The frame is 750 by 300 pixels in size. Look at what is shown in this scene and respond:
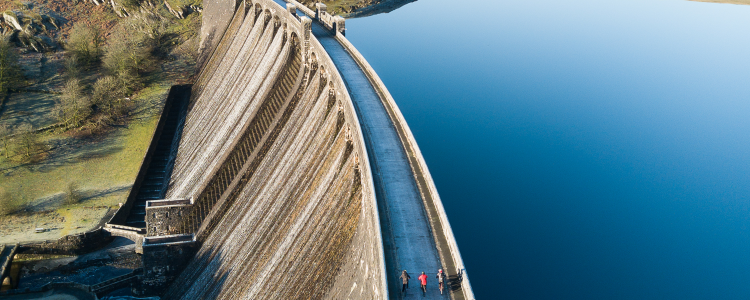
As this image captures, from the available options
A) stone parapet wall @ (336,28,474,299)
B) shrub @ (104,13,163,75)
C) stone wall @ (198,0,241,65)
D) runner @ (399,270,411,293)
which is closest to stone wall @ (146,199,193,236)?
stone parapet wall @ (336,28,474,299)

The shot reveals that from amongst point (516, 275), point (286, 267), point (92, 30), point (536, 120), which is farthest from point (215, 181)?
point (92, 30)

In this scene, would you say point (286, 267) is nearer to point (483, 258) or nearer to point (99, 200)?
point (483, 258)

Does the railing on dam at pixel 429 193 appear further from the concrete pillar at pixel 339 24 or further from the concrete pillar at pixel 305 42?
the concrete pillar at pixel 339 24

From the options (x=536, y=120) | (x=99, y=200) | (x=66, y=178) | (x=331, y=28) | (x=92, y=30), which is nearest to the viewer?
(x=99, y=200)

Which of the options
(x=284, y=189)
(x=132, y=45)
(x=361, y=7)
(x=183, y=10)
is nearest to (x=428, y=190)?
(x=284, y=189)

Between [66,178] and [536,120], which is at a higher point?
[536,120]

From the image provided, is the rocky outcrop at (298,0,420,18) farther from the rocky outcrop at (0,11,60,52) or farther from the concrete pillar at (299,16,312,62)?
the concrete pillar at (299,16,312,62)
